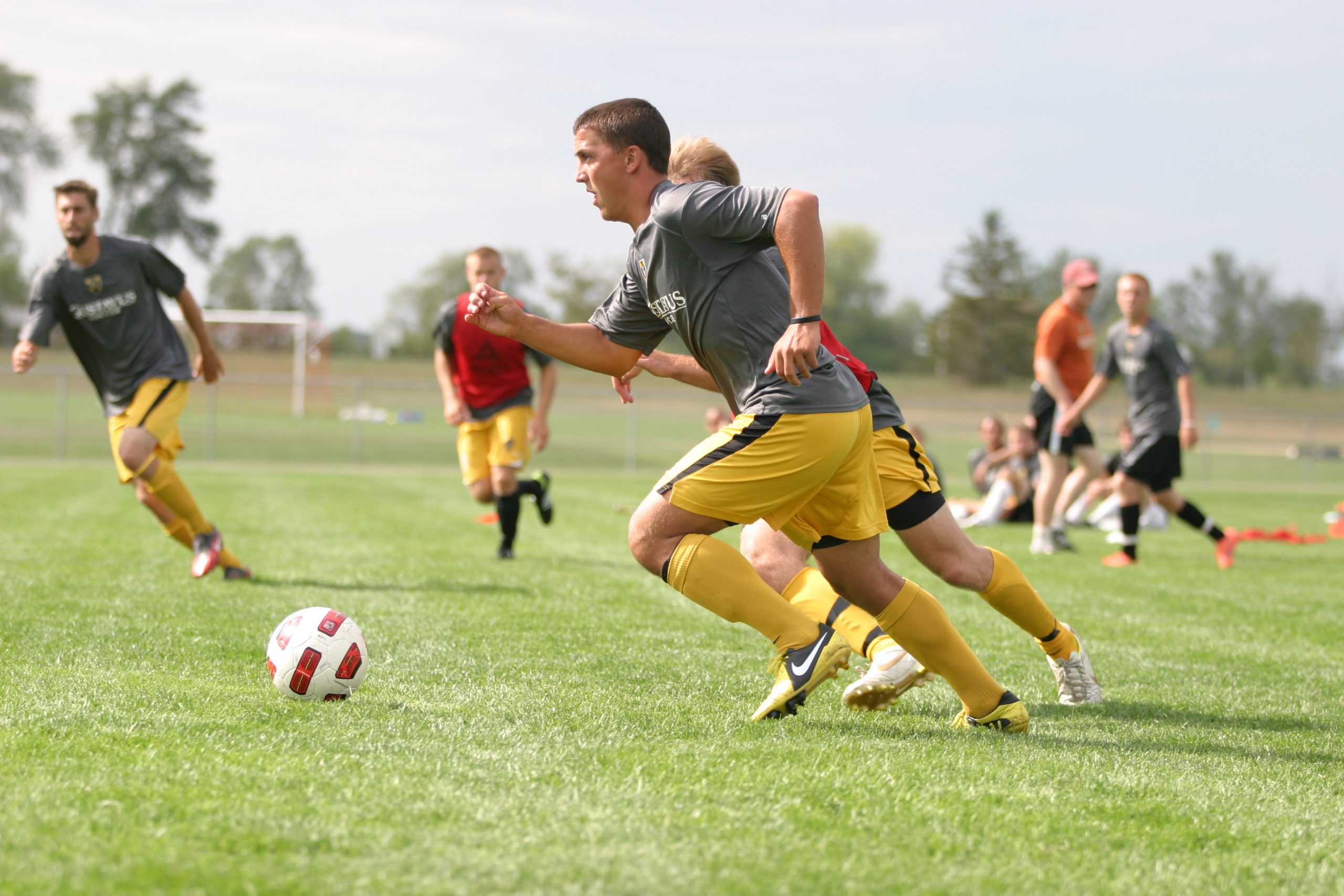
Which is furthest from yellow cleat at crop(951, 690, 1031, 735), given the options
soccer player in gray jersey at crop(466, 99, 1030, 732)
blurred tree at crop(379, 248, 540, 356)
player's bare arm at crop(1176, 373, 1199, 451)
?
blurred tree at crop(379, 248, 540, 356)

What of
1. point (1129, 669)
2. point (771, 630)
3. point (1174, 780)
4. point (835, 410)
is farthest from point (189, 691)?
point (1129, 669)

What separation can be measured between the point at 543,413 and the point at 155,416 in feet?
8.90

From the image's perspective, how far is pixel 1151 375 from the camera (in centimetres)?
970

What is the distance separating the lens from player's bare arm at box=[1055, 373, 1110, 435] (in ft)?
31.9

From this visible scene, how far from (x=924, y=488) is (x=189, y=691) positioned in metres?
2.48

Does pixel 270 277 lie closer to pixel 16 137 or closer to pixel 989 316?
pixel 16 137

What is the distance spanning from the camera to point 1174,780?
328 cm

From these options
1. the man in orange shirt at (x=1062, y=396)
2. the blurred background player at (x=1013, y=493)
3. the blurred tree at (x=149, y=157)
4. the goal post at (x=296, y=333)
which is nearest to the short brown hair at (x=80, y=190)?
the man in orange shirt at (x=1062, y=396)

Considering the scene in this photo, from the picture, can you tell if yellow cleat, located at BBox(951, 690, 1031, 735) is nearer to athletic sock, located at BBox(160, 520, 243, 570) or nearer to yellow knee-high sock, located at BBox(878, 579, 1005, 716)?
yellow knee-high sock, located at BBox(878, 579, 1005, 716)

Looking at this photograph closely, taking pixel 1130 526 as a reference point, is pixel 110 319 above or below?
above

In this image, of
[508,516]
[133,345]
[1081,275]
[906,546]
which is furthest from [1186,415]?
[133,345]

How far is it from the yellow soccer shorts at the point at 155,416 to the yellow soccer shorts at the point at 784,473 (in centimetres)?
439

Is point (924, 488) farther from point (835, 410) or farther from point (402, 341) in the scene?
point (402, 341)

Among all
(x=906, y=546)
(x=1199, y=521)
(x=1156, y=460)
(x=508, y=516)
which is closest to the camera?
(x=906, y=546)
